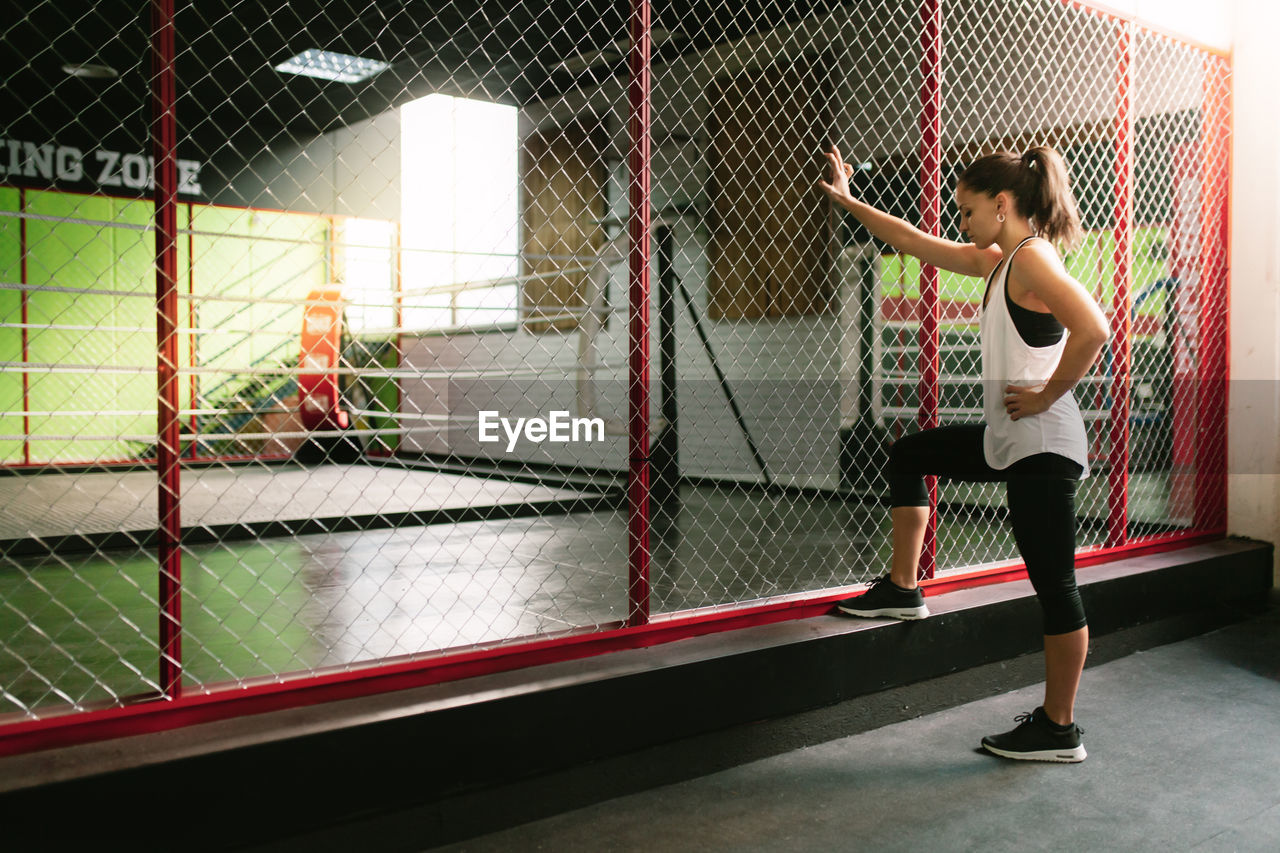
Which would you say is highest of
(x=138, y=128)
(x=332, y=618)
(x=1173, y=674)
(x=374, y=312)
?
(x=138, y=128)

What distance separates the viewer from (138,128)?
8.90 m

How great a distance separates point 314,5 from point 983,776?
728cm

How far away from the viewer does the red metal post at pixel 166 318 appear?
166 cm

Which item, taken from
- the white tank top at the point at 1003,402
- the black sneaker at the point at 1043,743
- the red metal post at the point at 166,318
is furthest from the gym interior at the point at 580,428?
the white tank top at the point at 1003,402

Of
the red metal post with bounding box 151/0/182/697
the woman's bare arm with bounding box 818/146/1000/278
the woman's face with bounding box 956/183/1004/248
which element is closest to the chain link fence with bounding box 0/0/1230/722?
the red metal post with bounding box 151/0/182/697

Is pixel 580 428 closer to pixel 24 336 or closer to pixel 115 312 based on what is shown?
pixel 115 312

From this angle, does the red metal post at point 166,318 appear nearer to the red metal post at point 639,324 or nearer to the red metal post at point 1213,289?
the red metal post at point 639,324

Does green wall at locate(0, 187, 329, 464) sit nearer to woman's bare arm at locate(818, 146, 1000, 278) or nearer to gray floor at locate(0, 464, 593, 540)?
gray floor at locate(0, 464, 593, 540)

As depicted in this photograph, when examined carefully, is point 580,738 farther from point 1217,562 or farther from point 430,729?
point 1217,562

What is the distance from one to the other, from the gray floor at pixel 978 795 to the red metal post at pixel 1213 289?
4.87 feet

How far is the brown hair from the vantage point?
217 cm

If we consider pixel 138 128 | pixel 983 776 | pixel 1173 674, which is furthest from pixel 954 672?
pixel 138 128

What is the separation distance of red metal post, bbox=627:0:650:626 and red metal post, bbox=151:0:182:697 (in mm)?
981

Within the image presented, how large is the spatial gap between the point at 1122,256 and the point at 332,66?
26.0 feet
